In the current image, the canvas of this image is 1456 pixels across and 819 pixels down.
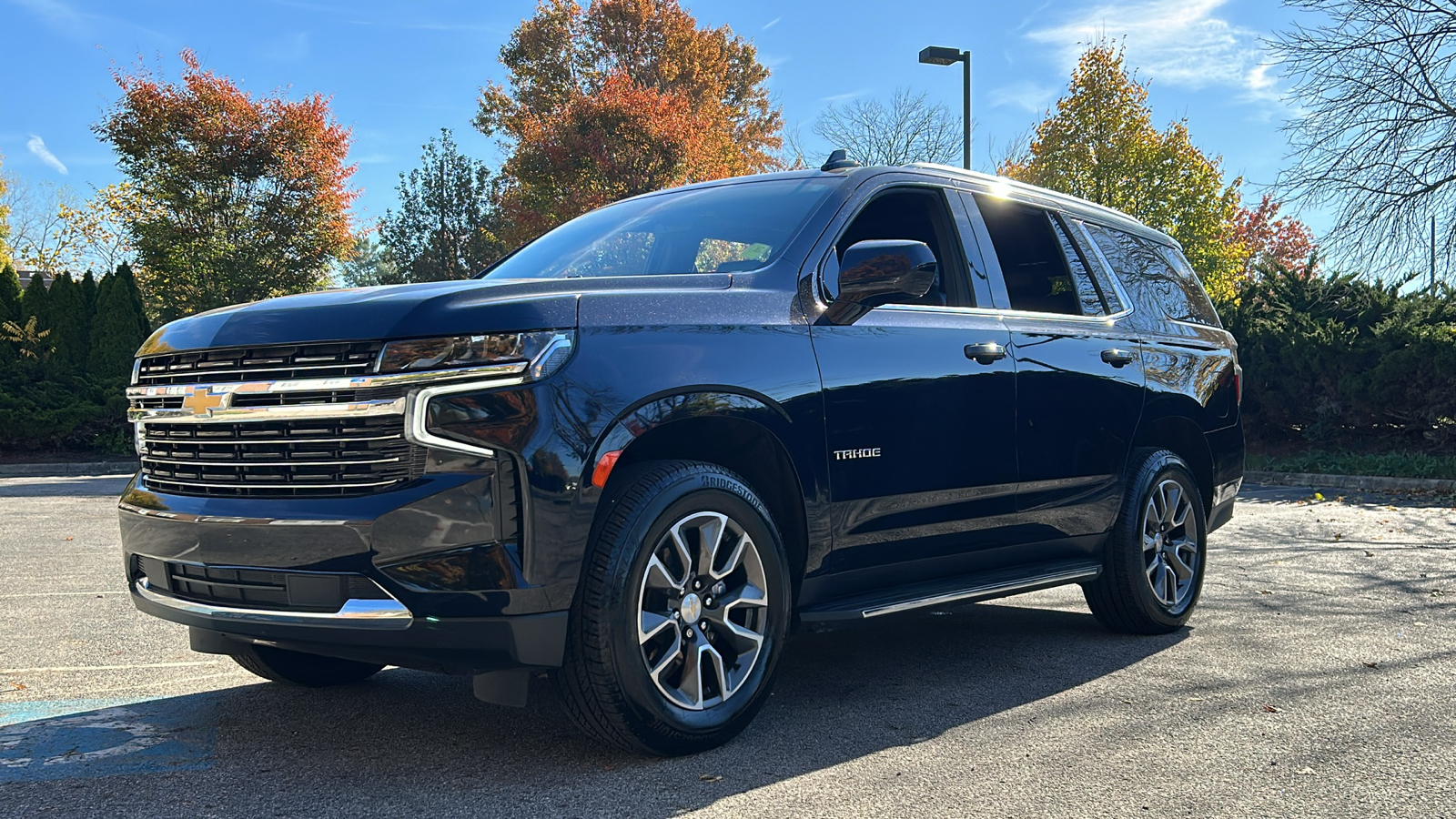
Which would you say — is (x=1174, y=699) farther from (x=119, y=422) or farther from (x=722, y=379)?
(x=119, y=422)

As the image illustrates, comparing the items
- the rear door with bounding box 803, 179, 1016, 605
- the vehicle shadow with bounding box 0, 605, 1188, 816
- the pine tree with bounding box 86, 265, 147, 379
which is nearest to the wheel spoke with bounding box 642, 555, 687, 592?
the vehicle shadow with bounding box 0, 605, 1188, 816

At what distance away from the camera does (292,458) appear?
339 centimetres

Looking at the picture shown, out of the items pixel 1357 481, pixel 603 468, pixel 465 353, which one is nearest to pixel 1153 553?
pixel 603 468

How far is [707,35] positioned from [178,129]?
72.6 ft

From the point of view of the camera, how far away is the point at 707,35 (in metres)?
43.3

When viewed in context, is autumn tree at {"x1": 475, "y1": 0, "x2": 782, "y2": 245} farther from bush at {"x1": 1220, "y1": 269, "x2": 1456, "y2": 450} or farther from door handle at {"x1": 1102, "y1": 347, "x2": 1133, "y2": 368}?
door handle at {"x1": 1102, "y1": 347, "x2": 1133, "y2": 368}

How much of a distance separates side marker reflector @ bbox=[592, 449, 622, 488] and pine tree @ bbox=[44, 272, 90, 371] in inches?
775

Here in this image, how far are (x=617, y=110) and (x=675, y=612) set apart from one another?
25818mm

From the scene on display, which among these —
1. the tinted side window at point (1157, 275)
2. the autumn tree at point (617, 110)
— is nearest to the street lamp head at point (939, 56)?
the autumn tree at point (617, 110)

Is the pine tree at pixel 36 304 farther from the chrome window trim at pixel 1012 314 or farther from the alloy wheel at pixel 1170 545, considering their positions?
the alloy wheel at pixel 1170 545

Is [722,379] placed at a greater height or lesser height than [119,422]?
greater

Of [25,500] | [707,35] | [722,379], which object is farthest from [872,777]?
[707,35]

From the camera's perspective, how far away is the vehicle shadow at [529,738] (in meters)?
3.30

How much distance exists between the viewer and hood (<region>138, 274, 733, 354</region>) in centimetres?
331
